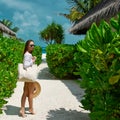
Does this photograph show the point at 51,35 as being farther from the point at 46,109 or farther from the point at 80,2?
the point at 46,109

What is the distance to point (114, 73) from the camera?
15.7ft

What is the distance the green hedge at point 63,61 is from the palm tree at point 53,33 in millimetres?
38287

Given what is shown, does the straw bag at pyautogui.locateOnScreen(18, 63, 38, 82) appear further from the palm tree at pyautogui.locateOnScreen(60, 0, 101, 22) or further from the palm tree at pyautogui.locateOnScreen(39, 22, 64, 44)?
the palm tree at pyautogui.locateOnScreen(39, 22, 64, 44)

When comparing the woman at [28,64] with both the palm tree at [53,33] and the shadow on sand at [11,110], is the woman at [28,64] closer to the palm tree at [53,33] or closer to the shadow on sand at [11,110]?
the shadow on sand at [11,110]

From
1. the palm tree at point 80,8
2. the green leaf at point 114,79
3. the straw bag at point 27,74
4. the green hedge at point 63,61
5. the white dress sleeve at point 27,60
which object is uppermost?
the palm tree at point 80,8

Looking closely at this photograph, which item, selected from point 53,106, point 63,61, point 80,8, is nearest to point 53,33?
point 80,8

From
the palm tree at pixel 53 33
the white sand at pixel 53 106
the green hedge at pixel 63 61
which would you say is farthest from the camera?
the palm tree at pixel 53 33

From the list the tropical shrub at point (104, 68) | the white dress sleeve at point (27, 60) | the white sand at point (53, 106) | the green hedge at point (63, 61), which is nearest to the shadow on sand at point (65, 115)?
the white sand at point (53, 106)

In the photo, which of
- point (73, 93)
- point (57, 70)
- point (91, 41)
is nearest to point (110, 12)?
point (73, 93)

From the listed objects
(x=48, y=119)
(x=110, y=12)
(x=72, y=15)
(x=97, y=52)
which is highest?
(x=72, y=15)

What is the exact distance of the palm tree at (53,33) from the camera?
179 ft

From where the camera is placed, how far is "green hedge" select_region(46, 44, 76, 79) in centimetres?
1458

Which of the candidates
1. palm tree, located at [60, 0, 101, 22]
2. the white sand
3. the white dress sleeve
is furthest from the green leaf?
palm tree, located at [60, 0, 101, 22]

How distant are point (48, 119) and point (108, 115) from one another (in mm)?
2233
